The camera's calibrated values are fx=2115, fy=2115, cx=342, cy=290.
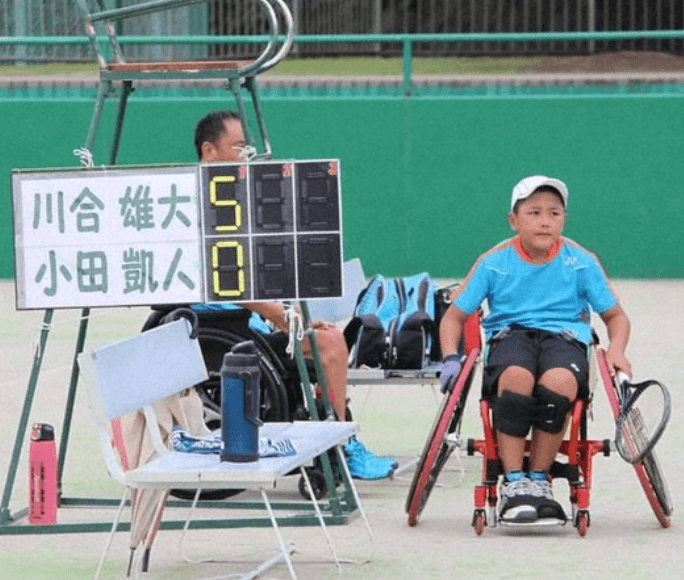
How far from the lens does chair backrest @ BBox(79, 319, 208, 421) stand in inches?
255

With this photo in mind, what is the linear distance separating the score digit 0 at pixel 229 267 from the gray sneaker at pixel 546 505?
1230 millimetres

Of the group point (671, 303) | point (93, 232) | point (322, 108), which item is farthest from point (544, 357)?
point (322, 108)

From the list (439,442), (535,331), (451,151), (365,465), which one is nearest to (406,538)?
(439,442)

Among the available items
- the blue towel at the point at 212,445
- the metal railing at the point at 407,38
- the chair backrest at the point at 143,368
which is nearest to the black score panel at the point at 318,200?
the chair backrest at the point at 143,368

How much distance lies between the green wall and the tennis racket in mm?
9675

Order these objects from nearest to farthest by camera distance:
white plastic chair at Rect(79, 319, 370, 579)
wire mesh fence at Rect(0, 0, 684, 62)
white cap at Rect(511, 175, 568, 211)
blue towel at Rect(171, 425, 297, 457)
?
white plastic chair at Rect(79, 319, 370, 579) → blue towel at Rect(171, 425, 297, 457) → white cap at Rect(511, 175, 568, 211) → wire mesh fence at Rect(0, 0, 684, 62)

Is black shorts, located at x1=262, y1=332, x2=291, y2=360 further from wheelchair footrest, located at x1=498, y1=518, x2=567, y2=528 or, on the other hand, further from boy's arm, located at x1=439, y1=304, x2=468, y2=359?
wheelchair footrest, located at x1=498, y1=518, x2=567, y2=528

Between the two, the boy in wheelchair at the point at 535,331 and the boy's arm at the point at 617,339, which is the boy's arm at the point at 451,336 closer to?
the boy in wheelchair at the point at 535,331

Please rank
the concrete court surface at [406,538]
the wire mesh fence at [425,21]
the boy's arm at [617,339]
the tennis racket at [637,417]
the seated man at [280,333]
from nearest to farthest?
1. the concrete court surface at [406,538]
2. the tennis racket at [637,417]
3. the boy's arm at [617,339]
4. the seated man at [280,333]
5. the wire mesh fence at [425,21]

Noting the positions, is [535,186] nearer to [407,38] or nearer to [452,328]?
[452,328]

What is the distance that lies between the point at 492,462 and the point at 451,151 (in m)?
9.72

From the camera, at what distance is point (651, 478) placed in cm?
734

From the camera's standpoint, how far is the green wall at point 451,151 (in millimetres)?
16906

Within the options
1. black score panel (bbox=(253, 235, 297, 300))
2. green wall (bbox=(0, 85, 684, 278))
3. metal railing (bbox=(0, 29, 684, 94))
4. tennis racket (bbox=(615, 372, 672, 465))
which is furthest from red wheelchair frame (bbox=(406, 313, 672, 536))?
green wall (bbox=(0, 85, 684, 278))
